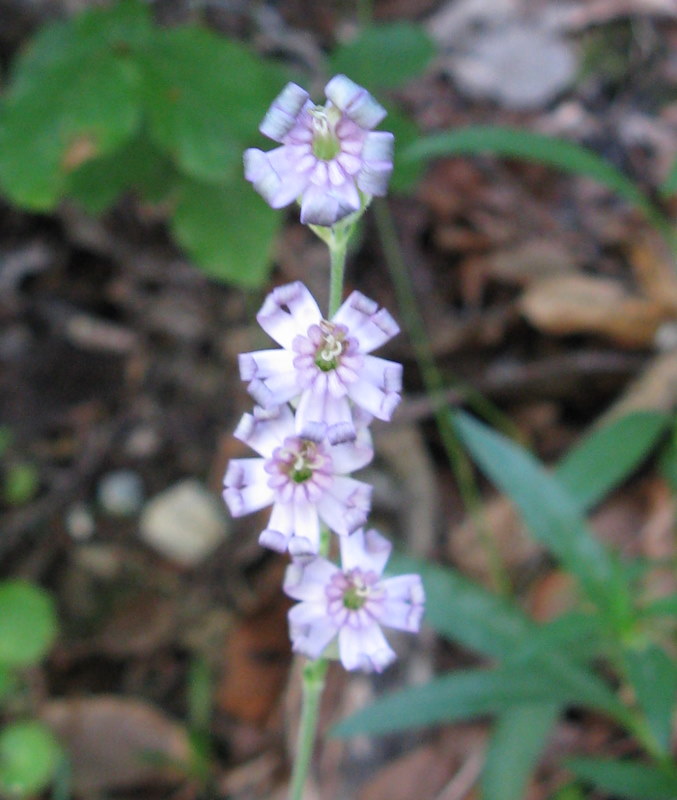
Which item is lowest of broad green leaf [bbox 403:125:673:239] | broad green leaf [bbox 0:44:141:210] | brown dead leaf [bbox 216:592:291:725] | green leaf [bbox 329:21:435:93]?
brown dead leaf [bbox 216:592:291:725]

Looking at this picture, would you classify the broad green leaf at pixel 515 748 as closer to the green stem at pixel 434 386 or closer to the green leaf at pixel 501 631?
the green leaf at pixel 501 631

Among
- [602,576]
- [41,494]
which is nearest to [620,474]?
[602,576]

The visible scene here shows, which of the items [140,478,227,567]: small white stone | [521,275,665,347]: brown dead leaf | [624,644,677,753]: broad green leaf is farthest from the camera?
[521,275,665,347]: brown dead leaf

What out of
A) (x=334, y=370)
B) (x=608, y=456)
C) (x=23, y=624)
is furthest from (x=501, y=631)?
(x=334, y=370)

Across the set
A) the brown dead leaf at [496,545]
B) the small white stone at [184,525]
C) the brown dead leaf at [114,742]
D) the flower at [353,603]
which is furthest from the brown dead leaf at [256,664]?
the flower at [353,603]

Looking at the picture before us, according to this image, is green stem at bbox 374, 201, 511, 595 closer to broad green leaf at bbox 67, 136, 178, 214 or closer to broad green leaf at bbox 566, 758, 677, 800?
broad green leaf at bbox 566, 758, 677, 800

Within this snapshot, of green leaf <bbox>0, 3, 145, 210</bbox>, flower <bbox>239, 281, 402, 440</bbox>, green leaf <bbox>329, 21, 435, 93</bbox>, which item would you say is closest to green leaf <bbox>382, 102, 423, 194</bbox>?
green leaf <bbox>329, 21, 435, 93</bbox>
